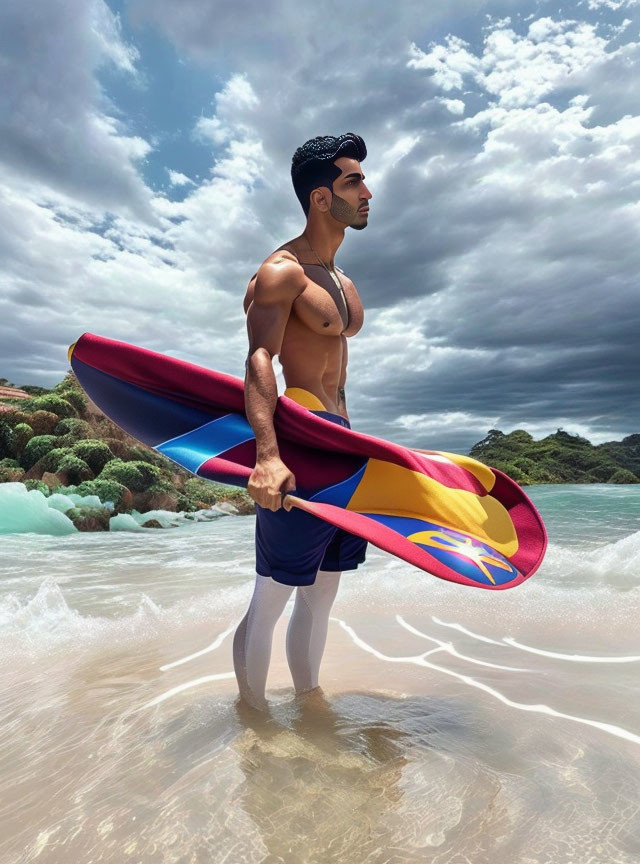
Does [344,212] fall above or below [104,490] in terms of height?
above

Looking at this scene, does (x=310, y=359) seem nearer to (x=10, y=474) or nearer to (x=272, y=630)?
(x=272, y=630)

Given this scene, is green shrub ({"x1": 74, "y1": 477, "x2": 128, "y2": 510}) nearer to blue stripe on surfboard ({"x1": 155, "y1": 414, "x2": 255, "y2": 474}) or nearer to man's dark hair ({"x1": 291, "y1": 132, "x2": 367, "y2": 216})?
blue stripe on surfboard ({"x1": 155, "y1": 414, "x2": 255, "y2": 474})

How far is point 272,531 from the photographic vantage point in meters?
1.75

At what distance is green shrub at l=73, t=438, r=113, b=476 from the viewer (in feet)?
50.4

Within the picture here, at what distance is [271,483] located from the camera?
61.1 inches

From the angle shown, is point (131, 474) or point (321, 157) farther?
point (131, 474)

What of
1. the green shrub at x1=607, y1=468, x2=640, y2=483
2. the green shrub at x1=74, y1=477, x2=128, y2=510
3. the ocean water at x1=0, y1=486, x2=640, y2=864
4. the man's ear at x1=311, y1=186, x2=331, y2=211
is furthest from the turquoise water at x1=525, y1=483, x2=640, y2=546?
the green shrub at x1=607, y1=468, x2=640, y2=483

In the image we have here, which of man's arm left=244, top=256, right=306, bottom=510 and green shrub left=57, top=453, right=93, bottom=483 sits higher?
green shrub left=57, top=453, right=93, bottom=483

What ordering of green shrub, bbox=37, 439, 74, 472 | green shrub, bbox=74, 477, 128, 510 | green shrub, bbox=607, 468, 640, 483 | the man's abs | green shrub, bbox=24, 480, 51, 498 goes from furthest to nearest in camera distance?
green shrub, bbox=607, 468, 640, 483 → green shrub, bbox=37, 439, 74, 472 → green shrub, bbox=24, 480, 51, 498 → green shrub, bbox=74, 477, 128, 510 → the man's abs

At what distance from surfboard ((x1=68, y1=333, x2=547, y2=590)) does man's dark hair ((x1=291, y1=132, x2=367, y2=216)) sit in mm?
772

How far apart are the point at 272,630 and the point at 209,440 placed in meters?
0.69

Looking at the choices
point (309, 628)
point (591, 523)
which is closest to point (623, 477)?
point (591, 523)

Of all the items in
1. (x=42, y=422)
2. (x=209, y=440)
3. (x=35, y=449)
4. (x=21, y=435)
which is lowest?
(x=209, y=440)

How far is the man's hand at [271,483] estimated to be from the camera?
154cm
